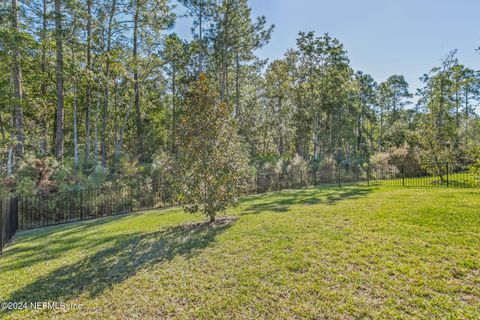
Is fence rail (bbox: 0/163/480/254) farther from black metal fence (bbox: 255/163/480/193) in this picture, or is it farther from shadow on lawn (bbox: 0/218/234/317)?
shadow on lawn (bbox: 0/218/234/317)

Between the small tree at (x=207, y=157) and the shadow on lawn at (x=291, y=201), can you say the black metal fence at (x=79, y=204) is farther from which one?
the small tree at (x=207, y=157)

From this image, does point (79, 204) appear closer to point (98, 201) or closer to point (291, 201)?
point (98, 201)

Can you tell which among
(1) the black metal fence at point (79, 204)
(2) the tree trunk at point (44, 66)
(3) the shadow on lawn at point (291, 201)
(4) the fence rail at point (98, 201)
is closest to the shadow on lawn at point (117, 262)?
(3) the shadow on lawn at point (291, 201)

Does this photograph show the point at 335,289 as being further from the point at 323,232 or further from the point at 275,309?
the point at 323,232

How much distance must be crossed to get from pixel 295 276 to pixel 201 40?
58.0ft

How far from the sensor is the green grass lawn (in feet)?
9.90

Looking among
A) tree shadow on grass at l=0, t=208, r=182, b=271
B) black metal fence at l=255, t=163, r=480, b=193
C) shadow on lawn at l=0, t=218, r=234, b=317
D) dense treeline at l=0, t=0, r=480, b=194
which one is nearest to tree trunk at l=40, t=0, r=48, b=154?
dense treeline at l=0, t=0, r=480, b=194

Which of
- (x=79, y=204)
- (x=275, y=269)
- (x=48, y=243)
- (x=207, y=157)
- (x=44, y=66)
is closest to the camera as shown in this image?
(x=275, y=269)

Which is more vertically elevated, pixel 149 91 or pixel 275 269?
pixel 149 91

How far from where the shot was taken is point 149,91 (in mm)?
22344

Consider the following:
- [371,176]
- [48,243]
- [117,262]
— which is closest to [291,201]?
[117,262]

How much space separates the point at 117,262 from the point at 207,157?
10.5ft

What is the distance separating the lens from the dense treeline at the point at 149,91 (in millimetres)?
11578

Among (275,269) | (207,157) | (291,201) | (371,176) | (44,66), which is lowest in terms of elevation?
(275,269)
